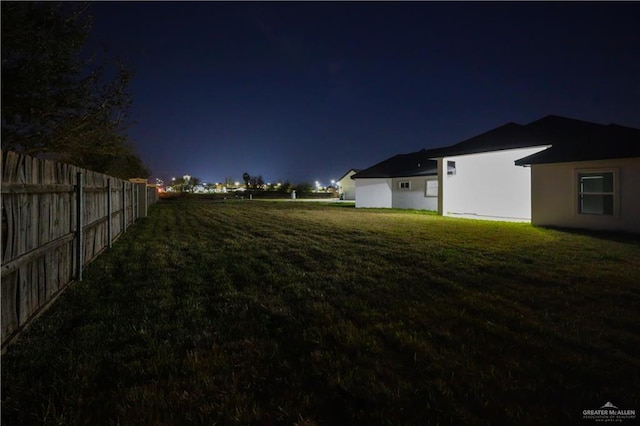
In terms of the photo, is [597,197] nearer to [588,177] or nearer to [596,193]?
[588,177]

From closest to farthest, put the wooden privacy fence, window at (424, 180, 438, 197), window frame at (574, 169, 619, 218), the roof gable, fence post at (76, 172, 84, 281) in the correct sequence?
1. the wooden privacy fence
2. fence post at (76, 172, 84, 281)
3. window frame at (574, 169, 619, 218)
4. the roof gable
5. window at (424, 180, 438, 197)

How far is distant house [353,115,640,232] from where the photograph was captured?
1002 centimetres

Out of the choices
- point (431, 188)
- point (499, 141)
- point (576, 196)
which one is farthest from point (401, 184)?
point (576, 196)

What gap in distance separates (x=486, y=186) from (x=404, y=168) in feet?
24.4

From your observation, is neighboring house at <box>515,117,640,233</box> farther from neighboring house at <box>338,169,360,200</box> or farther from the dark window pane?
neighboring house at <box>338,169,360,200</box>

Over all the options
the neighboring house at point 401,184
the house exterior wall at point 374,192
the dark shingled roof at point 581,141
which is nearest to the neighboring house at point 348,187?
the neighboring house at point 401,184

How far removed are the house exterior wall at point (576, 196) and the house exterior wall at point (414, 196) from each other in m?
8.32

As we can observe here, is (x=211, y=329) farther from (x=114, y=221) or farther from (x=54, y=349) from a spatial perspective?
(x=114, y=221)

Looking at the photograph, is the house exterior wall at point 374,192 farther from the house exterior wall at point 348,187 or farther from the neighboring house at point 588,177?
the house exterior wall at point 348,187

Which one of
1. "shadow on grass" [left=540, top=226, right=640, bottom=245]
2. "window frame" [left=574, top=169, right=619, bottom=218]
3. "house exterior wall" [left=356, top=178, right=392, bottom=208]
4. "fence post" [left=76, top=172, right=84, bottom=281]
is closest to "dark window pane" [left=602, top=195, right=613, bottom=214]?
"window frame" [left=574, top=169, right=619, bottom=218]

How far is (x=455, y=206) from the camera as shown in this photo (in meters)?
18.0

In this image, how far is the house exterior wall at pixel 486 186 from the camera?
15523 millimetres

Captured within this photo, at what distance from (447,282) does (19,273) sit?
489 cm

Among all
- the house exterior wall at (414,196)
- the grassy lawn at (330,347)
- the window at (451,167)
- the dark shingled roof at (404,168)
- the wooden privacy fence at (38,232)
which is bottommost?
the grassy lawn at (330,347)
